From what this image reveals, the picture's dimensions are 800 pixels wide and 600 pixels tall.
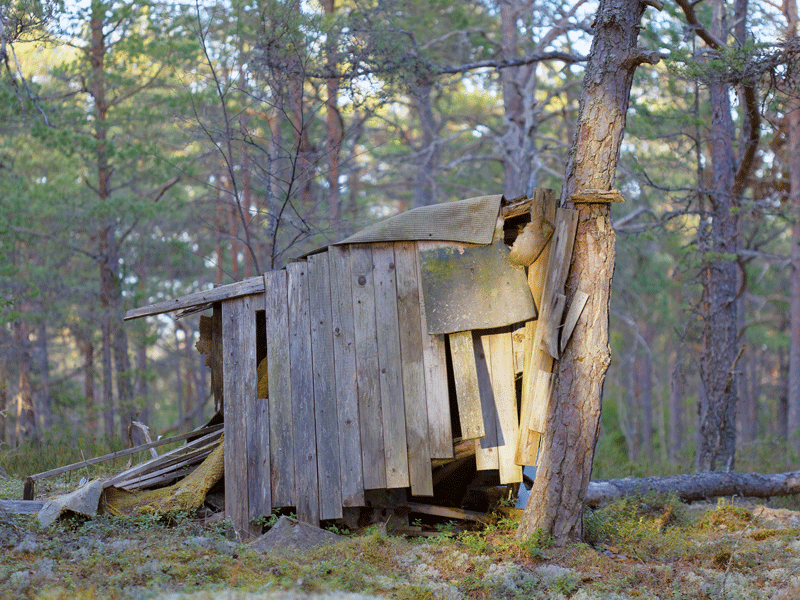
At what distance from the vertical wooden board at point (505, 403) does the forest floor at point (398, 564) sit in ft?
2.04

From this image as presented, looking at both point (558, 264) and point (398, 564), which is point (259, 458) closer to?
point (398, 564)

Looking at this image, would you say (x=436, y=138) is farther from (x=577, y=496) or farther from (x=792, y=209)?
(x=577, y=496)

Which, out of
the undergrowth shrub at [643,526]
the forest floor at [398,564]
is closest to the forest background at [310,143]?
the undergrowth shrub at [643,526]

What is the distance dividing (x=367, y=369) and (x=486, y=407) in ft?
3.84

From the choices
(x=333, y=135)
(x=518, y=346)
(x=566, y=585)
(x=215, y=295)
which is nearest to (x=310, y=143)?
(x=333, y=135)

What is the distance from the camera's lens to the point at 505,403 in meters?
6.18

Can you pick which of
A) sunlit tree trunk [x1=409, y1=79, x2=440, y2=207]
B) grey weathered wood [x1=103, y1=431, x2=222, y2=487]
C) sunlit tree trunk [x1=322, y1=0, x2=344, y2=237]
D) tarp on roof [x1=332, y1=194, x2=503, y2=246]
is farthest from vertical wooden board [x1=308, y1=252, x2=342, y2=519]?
sunlit tree trunk [x1=409, y1=79, x2=440, y2=207]

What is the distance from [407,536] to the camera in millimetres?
6520

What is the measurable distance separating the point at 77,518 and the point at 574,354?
4772 mm

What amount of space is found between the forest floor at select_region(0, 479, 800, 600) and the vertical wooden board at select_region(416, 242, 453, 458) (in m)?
0.81

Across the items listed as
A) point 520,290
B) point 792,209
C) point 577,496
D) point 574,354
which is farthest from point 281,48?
point 792,209

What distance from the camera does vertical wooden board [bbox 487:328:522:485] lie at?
6113mm

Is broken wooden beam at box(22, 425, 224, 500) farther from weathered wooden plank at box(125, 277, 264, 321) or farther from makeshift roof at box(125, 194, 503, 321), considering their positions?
makeshift roof at box(125, 194, 503, 321)

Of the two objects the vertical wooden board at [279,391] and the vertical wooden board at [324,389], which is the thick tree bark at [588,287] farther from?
the vertical wooden board at [279,391]
